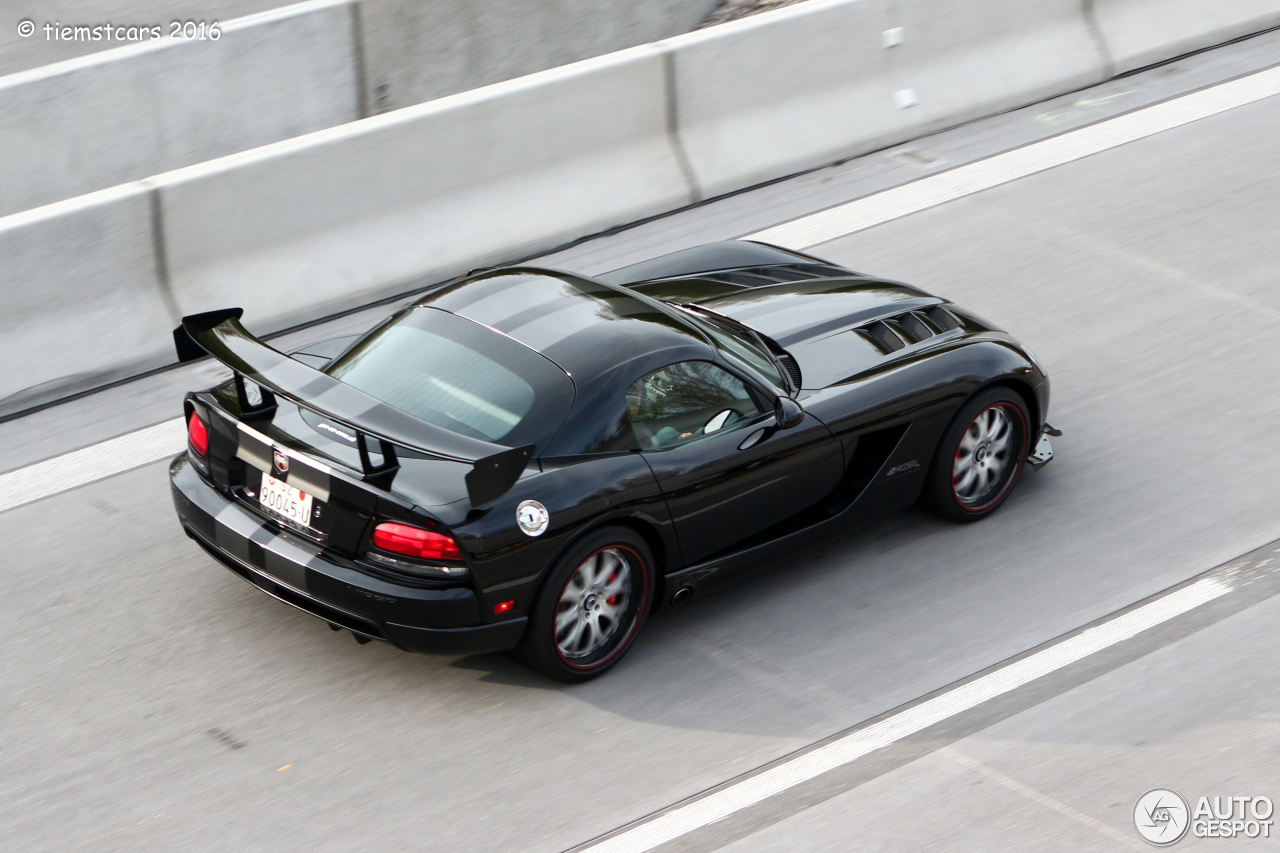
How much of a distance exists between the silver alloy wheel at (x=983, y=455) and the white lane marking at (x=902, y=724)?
3.08 feet

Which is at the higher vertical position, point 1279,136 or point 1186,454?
point 1279,136

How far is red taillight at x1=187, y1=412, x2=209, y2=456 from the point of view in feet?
18.8

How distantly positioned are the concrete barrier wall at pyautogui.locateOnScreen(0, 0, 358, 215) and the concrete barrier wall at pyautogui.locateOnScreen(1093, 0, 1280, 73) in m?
6.11

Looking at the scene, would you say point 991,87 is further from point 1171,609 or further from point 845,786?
point 845,786

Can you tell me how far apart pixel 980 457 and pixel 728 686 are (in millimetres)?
1804

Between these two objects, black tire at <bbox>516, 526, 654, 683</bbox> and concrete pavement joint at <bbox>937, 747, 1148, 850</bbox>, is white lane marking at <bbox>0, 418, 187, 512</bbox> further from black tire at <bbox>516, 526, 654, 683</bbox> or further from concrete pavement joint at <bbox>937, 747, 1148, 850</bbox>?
concrete pavement joint at <bbox>937, 747, 1148, 850</bbox>

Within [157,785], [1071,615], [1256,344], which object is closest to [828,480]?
[1071,615]

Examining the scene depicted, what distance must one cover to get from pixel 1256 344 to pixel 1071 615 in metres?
3.01

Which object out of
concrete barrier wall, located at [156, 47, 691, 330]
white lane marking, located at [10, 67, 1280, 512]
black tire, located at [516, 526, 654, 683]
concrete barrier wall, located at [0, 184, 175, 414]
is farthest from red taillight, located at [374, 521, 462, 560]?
concrete barrier wall, located at [156, 47, 691, 330]

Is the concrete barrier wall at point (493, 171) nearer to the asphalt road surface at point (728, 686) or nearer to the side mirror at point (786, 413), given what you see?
the asphalt road surface at point (728, 686)

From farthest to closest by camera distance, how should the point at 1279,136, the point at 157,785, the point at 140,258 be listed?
the point at 1279,136
the point at 140,258
the point at 157,785

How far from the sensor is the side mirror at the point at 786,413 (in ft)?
19.5

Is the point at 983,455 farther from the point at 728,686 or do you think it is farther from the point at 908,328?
the point at 728,686

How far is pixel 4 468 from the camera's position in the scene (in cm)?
726
